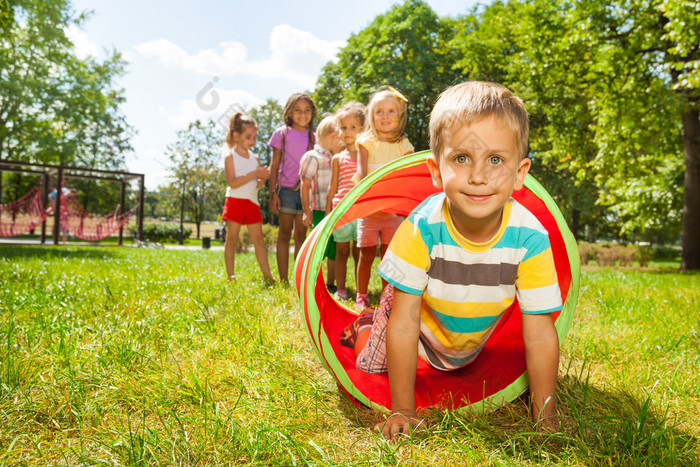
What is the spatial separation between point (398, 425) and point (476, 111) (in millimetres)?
1207

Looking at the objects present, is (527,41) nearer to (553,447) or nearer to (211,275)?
(211,275)

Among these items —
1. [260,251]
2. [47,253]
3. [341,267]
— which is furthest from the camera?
[47,253]

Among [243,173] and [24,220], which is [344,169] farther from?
[24,220]

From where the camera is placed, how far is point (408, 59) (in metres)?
19.2

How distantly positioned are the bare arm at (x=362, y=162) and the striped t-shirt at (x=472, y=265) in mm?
2011

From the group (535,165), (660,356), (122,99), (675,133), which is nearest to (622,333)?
(660,356)

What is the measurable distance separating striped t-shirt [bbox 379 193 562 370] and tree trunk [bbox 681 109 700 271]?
511 inches

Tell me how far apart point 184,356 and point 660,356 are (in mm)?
2833

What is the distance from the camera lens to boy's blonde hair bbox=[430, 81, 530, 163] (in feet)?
5.53

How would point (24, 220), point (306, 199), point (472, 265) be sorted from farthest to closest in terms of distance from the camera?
point (24, 220) < point (306, 199) < point (472, 265)

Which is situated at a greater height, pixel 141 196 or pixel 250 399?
pixel 141 196

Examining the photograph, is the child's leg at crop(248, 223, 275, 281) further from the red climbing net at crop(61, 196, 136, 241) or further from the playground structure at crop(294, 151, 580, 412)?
the red climbing net at crop(61, 196, 136, 241)

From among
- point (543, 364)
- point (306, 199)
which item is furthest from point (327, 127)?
point (543, 364)

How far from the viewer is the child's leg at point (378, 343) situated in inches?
91.1
